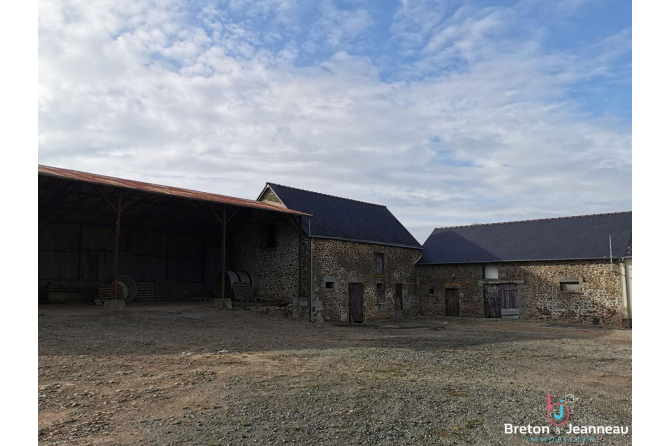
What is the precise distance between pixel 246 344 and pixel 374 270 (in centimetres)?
1161

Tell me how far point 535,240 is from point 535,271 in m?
1.99

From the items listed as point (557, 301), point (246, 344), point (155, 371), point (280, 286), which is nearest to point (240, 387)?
point (155, 371)

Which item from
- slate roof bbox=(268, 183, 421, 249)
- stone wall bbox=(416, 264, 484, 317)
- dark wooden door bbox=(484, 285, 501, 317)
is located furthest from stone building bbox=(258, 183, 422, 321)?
dark wooden door bbox=(484, 285, 501, 317)

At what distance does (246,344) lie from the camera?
1133cm

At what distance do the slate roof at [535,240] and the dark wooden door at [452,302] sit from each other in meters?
1.42

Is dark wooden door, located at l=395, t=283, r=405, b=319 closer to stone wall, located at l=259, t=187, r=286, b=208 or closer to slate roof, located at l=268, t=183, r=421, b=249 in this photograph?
slate roof, located at l=268, t=183, r=421, b=249

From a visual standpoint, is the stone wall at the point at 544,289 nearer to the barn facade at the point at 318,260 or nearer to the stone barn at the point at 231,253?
the barn facade at the point at 318,260

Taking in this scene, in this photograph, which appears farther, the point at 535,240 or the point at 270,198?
the point at 535,240

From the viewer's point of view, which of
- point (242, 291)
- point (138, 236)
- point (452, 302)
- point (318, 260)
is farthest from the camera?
point (452, 302)

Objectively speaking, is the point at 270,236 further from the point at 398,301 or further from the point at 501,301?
the point at 501,301

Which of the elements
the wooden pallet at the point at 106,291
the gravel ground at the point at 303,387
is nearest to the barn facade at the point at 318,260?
the wooden pallet at the point at 106,291

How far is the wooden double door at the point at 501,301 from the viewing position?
71.7 feet

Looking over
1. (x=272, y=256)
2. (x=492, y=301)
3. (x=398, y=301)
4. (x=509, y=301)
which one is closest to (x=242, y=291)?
(x=272, y=256)

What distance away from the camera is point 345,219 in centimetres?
2280
